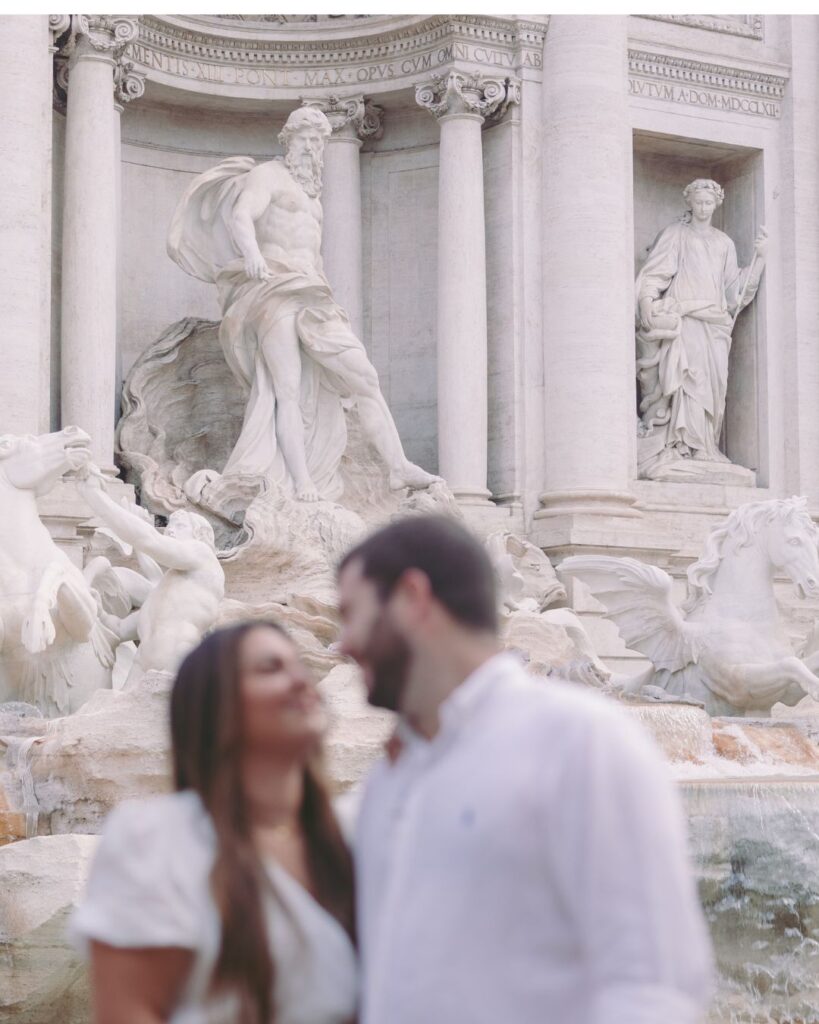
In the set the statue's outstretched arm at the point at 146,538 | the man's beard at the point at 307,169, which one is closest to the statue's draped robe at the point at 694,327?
the man's beard at the point at 307,169

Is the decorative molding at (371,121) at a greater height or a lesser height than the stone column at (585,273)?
greater

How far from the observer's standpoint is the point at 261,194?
13.9m

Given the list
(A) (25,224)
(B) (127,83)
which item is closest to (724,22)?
(B) (127,83)

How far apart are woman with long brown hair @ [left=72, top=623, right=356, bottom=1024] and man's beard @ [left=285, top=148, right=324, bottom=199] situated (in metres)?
12.2

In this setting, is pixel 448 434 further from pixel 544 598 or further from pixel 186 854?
pixel 186 854

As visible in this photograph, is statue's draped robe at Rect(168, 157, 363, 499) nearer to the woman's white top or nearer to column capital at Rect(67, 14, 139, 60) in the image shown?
column capital at Rect(67, 14, 139, 60)

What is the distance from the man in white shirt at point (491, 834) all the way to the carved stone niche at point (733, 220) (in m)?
14.6

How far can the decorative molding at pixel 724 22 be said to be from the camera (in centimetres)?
1661

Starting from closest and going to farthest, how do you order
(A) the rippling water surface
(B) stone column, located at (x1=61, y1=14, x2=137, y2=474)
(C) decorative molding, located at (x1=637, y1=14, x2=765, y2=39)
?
(A) the rippling water surface → (B) stone column, located at (x1=61, y1=14, x2=137, y2=474) → (C) decorative molding, located at (x1=637, y1=14, x2=765, y2=39)

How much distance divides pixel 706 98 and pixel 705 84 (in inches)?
5.1

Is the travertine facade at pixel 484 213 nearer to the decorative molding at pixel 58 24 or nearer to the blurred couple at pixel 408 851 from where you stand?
the decorative molding at pixel 58 24

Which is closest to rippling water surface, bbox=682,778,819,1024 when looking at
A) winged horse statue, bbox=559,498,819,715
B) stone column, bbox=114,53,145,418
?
winged horse statue, bbox=559,498,819,715

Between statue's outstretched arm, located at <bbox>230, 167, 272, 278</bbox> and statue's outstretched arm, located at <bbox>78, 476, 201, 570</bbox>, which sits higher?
statue's outstretched arm, located at <bbox>230, 167, 272, 278</bbox>

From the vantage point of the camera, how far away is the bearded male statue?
45.8 ft
